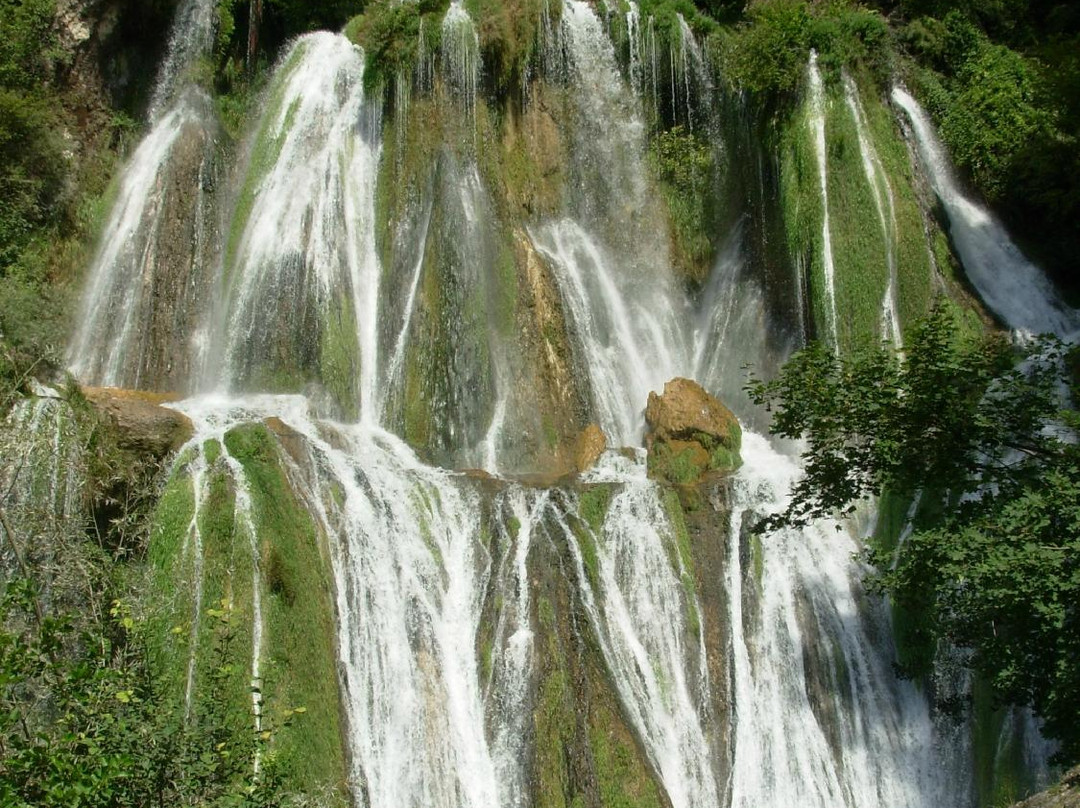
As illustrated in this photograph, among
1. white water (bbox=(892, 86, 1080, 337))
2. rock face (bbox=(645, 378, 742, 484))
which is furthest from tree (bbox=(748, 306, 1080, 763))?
white water (bbox=(892, 86, 1080, 337))

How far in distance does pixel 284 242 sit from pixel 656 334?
22.3ft

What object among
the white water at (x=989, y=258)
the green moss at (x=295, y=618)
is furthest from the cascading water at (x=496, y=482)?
the white water at (x=989, y=258)

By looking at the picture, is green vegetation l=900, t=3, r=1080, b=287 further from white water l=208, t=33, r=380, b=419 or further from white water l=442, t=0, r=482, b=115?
white water l=208, t=33, r=380, b=419

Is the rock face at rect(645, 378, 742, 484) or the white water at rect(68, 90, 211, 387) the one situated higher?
the white water at rect(68, 90, 211, 387)

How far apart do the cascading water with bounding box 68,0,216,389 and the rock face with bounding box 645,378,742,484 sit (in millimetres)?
7747

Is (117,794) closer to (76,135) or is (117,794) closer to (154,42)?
(76,135)

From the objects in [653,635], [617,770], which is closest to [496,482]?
[653,635]

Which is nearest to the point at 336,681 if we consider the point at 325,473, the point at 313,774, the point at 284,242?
the point at 313,774

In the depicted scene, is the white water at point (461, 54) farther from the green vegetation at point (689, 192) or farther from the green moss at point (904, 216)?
the green moss at point (904, 216)

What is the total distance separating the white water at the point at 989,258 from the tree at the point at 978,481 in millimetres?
7894

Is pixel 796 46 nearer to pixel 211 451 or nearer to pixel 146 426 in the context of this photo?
pixel 211 451

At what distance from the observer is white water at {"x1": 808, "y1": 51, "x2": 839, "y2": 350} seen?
18.5 meters

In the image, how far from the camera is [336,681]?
1219 centimetres

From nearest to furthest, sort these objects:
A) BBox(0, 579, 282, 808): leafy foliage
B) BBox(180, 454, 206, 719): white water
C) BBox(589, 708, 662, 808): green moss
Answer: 1. BBox(0, 579, 282, 808): leafy foliage
2. BBox(180, 454, 206, 719): white water
3. BBox(589, 708, 662, 808): green moss
